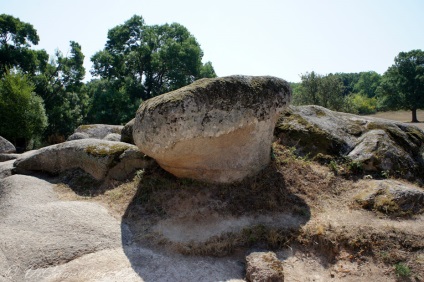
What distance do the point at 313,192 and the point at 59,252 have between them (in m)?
5.72

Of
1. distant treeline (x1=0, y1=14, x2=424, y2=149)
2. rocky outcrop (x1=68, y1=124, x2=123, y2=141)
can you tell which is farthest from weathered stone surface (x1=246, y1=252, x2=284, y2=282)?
distant treeline (x1=0, y1=14, x2=424, y2=149)

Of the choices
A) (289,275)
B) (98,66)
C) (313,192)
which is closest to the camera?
(289,275)

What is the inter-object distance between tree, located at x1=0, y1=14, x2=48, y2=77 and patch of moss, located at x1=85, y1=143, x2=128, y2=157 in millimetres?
22381

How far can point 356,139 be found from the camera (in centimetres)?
970

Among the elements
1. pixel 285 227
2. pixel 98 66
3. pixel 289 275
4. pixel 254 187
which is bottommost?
pixel 289 275

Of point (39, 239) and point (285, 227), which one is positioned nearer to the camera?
point (39, 239)

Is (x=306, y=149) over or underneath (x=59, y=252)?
over

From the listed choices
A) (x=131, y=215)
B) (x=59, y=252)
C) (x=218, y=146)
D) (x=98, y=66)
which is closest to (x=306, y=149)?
(x=218, y=146)

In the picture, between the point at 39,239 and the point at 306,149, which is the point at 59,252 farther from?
the point at 306,149

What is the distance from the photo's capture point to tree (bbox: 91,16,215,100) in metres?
32.2

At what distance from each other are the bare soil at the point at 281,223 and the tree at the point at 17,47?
81.4 ft

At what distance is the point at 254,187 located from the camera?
7785 mm

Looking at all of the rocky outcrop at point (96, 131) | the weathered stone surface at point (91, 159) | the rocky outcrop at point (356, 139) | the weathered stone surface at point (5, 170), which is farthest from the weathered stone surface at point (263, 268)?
the rocky outcrop at point (96, 131)

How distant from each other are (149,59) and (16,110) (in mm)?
14898
